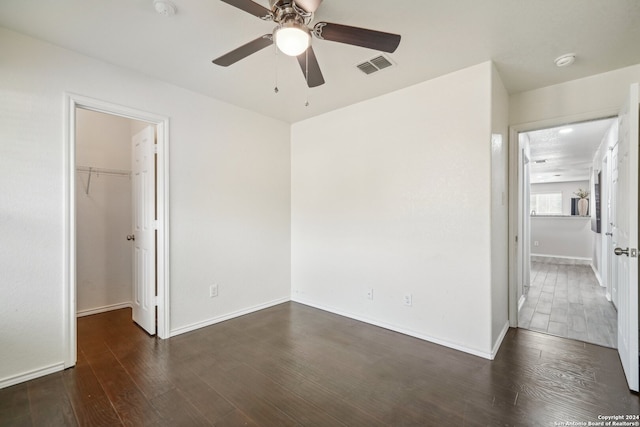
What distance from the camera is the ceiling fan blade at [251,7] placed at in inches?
53.9

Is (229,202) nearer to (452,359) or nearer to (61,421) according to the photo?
(61,421)

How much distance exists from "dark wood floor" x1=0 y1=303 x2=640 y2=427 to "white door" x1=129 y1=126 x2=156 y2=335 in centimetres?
27

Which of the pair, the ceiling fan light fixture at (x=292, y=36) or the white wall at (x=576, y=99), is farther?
the white wall at (x=576, y=99)

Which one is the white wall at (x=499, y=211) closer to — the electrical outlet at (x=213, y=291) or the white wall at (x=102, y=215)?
the electrical outlet at (x=213, y=291)

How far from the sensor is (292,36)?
1.50 metres

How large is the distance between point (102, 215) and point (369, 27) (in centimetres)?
387

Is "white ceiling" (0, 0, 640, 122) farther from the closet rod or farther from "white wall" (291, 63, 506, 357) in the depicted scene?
the closet rod

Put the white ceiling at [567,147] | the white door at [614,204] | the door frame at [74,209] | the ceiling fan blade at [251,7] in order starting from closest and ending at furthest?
the ceiling fan blade at [251,7]
the door frame at [74,209]
the white door at [614,204]
the white ceiling at [567,147]

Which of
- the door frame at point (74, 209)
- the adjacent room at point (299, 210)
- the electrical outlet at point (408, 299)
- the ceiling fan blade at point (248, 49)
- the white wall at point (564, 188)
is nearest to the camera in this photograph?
the ceiling fan blade at point (248, 49)

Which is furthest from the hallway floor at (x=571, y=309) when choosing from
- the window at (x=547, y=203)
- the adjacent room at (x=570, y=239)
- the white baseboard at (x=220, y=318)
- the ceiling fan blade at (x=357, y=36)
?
the window at (x=547, y=203)

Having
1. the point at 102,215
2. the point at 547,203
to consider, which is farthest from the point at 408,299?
the point at 547,203

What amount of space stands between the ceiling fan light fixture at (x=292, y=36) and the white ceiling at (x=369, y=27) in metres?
0.41

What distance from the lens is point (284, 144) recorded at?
13.5 feet

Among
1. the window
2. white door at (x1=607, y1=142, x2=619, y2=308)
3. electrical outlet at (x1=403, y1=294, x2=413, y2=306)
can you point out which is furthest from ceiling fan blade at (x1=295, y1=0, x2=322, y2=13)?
the window
